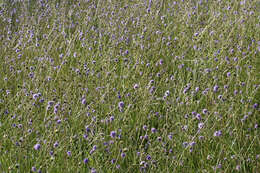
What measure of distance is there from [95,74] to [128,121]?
2.57ft

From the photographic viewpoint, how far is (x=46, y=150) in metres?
2.42

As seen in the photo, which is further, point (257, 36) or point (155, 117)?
point (257, 36)

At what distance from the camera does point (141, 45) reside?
379 cm

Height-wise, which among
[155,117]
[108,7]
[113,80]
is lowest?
[155,117]

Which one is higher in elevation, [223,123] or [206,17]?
[206,17]

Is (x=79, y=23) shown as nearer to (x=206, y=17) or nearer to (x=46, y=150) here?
(x=206, y=17)

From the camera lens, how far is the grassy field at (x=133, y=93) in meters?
2.42

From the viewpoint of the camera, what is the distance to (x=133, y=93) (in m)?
3.23

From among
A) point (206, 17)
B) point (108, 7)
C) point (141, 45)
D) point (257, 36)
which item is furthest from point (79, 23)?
point (257, 36)

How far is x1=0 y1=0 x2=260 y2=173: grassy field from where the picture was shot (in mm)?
2418

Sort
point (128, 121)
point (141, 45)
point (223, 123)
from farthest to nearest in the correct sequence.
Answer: point (141, 45) < point (128, 121) < point (223, 123)

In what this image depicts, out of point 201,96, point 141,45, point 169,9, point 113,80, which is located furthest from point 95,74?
point 169,9

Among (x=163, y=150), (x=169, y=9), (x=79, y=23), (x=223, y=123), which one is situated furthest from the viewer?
(x=169, y=9)

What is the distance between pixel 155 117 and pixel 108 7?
7.49 feet
